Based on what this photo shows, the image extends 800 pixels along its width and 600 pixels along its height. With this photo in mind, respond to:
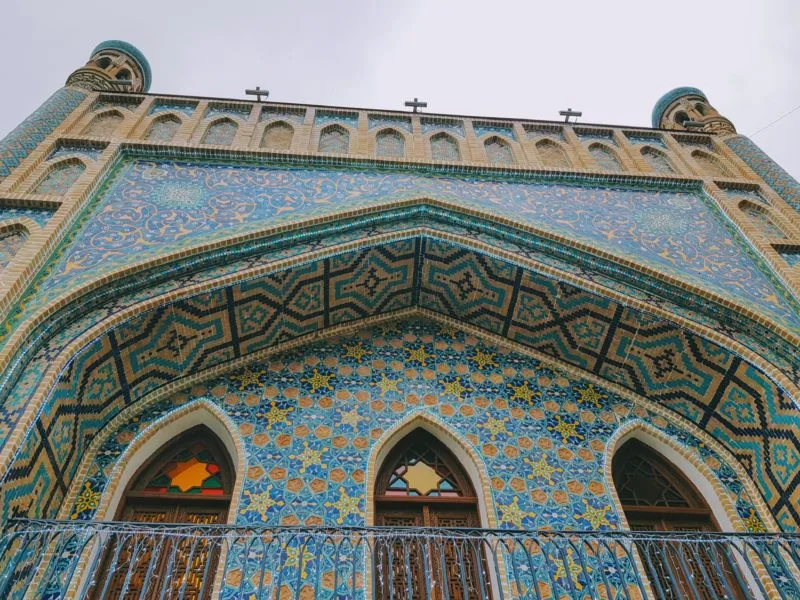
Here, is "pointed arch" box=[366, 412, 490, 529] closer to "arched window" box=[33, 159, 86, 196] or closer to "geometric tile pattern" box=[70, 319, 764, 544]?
"geometric tile pattern" box=[70, 319, 764, 544]

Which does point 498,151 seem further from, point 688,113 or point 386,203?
point 688,113

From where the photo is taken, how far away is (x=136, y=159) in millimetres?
5676

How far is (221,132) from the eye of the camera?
6277 millimetres

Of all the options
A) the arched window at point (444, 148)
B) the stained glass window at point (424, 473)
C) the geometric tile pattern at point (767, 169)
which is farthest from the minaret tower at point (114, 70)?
the geometric tile pattern at point (767, 169)

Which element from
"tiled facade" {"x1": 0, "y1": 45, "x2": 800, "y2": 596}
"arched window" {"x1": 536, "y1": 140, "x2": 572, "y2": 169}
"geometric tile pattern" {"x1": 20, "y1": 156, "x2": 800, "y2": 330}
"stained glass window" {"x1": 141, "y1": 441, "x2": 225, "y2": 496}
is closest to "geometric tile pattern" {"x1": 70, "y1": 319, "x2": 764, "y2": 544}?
"tiled facade" {"x1": 0, "y1": 45, "x2": 800, "y2": 596}

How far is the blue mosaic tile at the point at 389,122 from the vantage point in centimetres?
653

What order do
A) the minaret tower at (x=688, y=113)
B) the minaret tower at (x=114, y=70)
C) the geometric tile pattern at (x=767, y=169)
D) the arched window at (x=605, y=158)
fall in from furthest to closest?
the minaret tower at (x=688, y=113)
the minaret tower at (x=114, y=70)
the arched window at (x=605, y=158)
the geometric tile pattern at (x=767, y=169)

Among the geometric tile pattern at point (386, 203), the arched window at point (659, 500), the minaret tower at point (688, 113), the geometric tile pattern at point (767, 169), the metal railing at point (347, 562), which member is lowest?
the metal railing at point (347, 562)

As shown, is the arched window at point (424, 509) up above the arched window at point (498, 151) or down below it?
below

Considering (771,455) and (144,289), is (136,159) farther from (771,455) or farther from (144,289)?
(771,455)

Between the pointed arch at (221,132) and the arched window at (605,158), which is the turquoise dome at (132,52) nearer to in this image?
the pointed arch at (221,132)

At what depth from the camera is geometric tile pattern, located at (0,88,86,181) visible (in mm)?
5106

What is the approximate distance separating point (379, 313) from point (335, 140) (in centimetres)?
180

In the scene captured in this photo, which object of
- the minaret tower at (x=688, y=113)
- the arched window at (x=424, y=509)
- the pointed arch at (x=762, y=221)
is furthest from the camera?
the minaret tower at (x=688, y=113)
